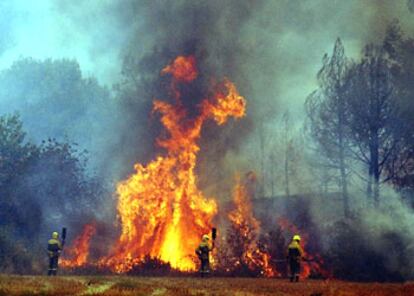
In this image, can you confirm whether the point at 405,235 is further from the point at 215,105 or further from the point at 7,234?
the point at 7,234

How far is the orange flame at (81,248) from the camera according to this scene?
34625 millimetres

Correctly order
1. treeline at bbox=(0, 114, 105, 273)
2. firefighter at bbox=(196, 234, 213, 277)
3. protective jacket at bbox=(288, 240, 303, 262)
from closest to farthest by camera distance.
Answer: protective jacket at bbox=(288, 240, 303, 262)
firefighter at bbox=(196, 234, 213, 277)
treeline at bbox=(0, 114, 105, 273)

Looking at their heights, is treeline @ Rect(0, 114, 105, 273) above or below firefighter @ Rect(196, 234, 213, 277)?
above

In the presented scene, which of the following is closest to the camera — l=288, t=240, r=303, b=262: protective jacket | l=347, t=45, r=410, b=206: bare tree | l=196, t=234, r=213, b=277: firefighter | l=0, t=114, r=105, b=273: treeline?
l=288, t=240, r=303, b=262: protective jacket

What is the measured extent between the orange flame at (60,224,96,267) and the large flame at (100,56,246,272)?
2205 mm

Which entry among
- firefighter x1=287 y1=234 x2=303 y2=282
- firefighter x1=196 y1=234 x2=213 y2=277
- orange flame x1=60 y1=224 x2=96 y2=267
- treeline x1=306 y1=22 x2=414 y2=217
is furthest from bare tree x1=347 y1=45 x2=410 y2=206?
orange flame x1=60 y1=224 x2=96 y2=267

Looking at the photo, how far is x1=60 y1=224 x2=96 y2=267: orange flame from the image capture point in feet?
114

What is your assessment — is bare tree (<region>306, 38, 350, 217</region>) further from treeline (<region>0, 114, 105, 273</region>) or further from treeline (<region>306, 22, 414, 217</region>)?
treeline (<region>0, 114, 105, 273</region>)

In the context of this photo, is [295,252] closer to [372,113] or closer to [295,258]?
[295,258]

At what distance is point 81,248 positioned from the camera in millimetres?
36031

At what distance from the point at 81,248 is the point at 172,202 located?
7884mm

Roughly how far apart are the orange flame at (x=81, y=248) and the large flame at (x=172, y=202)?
86.8 inches

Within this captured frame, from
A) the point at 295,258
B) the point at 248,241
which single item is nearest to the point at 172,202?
the point at 248,241

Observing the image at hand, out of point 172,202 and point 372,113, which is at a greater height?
point 372,113
